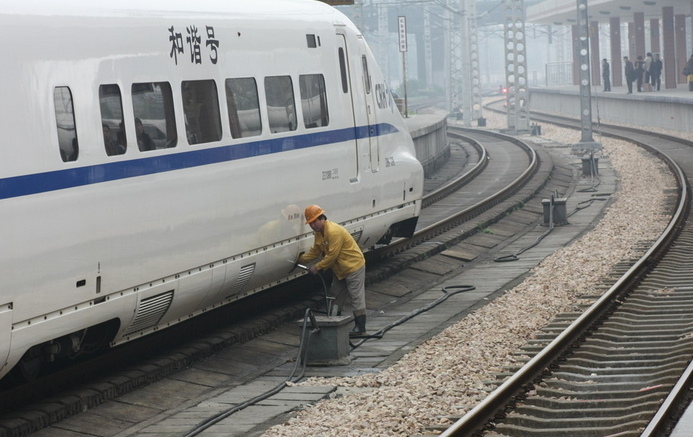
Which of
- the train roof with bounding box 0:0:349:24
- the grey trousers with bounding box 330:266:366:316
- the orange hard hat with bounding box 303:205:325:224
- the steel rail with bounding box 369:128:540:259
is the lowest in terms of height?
the steel rail with bounding box 369:128:540:259

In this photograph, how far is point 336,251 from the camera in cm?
1188

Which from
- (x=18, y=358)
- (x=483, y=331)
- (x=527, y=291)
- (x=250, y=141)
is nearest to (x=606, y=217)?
(x=527, y=291)

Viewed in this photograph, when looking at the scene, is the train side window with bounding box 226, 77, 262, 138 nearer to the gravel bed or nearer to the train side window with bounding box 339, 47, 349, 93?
the train side window with bounding box 339, 47, 349, 93

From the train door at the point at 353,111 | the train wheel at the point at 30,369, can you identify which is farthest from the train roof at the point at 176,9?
the train wheel at the point at 30,369

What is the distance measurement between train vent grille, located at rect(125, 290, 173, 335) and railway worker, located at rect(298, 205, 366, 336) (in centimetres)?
213

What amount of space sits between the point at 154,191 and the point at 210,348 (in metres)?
2.26

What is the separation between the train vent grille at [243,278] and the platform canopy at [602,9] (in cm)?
4300

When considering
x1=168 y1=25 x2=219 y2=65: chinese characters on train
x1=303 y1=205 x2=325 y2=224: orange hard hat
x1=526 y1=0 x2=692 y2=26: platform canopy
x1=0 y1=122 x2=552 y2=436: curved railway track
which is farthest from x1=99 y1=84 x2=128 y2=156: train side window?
x1=526 y1=0 x2=692 y2=26: platform canopy

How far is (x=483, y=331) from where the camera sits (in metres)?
12.0

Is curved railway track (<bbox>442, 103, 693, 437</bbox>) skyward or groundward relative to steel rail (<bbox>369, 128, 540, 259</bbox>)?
skyward

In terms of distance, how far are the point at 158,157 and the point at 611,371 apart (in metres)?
4.35

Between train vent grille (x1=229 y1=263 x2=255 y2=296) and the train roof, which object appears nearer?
the train roof

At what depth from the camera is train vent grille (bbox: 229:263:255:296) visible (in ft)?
37.1

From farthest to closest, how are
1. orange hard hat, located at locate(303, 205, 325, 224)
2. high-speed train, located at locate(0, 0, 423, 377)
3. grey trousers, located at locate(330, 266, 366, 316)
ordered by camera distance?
1. grey trousers, located at locate(330, 266, 366, 316)
2. orange hard hat, located at locate(303, 205, 325, 224)
3. high-speed train, located at locate(0, 0, 423, 377)
